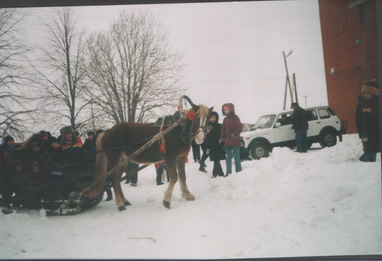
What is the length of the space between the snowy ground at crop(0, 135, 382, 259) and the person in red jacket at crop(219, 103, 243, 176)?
0.26 meters

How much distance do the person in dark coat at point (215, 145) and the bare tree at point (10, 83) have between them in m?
2.67

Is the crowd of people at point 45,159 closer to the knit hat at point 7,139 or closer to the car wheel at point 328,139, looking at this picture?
the knit hat at point 7,139

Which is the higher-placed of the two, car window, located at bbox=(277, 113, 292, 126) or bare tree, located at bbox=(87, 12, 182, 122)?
bare tree, located at bbox=(87, 12, 182, 122)

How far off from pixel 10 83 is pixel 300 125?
430cm

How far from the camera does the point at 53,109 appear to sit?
365cm

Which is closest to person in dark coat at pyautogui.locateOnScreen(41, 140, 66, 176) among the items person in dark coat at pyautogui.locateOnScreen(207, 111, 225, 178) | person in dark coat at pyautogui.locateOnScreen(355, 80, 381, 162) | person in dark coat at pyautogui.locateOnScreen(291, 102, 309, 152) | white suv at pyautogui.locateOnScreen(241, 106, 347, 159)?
person in dark coat at pyautogui.locateOnScreen(207, 111, 225, 178)

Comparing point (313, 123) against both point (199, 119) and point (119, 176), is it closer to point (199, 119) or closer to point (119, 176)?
point (199, 119)

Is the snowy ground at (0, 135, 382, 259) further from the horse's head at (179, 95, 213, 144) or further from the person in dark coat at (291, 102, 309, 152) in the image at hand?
the horse's head at (179, 95, 213, 144)

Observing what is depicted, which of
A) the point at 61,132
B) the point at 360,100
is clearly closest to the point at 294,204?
the point at 360,100

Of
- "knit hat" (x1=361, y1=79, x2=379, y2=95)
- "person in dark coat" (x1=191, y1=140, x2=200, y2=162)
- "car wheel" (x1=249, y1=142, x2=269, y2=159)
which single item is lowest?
"car wheel" (x1=249, y1=142, x2=269, y2=159)

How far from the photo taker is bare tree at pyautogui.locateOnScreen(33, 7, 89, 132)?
3645 mm

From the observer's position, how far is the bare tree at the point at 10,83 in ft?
12.0

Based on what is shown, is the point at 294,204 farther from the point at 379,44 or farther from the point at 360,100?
the point at 379,44

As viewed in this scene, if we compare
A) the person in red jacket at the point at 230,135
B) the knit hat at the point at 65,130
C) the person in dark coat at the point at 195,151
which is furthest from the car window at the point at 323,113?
the knit hat at the point at 65,130
